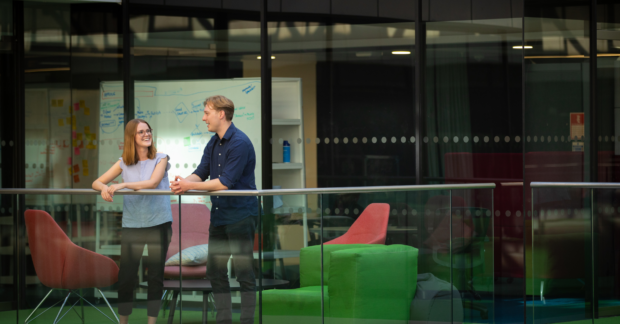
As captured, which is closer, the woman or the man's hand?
the man's hand

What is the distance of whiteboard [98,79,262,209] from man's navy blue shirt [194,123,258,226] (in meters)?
1.85

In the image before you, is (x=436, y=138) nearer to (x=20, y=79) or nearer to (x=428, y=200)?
(x=428, y=200)

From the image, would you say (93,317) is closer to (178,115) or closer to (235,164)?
(235,164)

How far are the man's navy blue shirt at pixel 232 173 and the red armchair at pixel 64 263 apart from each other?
0.96 m

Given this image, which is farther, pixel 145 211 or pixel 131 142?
pixel 131 142

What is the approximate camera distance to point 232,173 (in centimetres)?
437

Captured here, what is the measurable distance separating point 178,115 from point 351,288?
10.0 feet

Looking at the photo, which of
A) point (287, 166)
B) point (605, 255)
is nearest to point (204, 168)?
point (287, 166)

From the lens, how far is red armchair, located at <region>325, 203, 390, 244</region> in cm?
470

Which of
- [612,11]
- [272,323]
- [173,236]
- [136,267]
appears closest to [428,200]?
[272,323]

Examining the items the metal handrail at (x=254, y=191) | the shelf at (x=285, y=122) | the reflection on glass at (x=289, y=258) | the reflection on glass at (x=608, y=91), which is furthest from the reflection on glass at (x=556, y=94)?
the reflection on glass at (x=289, y=258)

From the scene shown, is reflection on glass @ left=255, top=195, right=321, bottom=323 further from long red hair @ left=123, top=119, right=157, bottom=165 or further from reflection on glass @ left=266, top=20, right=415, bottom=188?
reflection on glass @ left=266, top=20, right=415, bottom=188

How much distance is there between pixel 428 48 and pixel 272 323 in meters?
3.45

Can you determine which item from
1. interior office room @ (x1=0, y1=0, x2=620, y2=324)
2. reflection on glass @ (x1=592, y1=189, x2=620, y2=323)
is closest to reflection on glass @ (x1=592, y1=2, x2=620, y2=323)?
interior office room @ (x1=0, y1=0, x2=620, y2=324)
